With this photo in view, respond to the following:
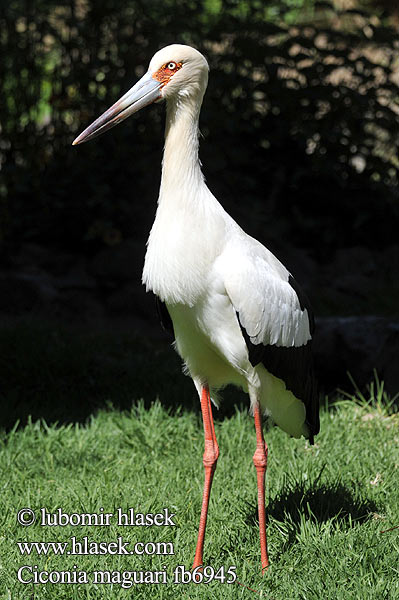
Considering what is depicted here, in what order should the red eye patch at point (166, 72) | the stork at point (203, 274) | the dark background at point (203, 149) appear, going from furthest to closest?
the dark background at point (203, 149) → the red eye patch at point (166, 72) → the stork at point (203, 274)

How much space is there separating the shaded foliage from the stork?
352cm

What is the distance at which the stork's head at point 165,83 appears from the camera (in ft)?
9.86

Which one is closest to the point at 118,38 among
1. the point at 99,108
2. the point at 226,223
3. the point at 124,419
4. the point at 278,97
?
the point at 99,108

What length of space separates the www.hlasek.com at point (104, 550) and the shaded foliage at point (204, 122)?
3.48 m

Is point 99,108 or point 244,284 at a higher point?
point 99,108

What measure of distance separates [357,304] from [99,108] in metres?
2.63

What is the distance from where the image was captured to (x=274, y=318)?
3062 millimetres

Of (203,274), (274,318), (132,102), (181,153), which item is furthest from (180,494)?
(132,102)

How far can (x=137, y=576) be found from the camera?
9.70 ft

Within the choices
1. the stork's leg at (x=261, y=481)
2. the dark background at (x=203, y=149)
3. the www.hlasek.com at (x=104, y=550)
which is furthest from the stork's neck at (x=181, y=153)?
the dark background at (x=203, y=149)

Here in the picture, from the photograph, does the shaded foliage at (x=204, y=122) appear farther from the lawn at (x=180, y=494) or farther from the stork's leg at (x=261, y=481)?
the stork's leg at (x=261, y=481)

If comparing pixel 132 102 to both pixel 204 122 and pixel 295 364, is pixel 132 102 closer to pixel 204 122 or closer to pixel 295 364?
pixel 295 364

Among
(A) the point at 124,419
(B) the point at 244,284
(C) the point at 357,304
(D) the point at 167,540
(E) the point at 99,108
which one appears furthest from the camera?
(E) the point at 99,108

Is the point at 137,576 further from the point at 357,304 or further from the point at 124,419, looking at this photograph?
the point at 357,304
